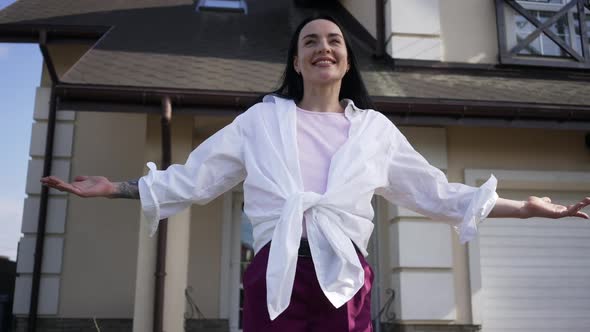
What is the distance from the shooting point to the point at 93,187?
1944mm

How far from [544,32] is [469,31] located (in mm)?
937

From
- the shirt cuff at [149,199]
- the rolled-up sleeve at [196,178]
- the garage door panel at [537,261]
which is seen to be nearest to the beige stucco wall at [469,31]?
the garage door panel at [537,261]

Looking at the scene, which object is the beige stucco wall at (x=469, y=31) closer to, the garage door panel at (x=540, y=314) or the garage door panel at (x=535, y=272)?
the garage door panel at (x=535, y=272)

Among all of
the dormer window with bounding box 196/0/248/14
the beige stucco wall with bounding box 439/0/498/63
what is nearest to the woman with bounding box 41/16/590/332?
the beige stucco wall with bounding box 439/0/498/63

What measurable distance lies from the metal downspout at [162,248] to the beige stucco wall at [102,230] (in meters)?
1.56

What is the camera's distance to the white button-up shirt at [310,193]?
176 centimetres

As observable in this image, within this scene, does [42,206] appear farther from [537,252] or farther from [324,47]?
[324,47]

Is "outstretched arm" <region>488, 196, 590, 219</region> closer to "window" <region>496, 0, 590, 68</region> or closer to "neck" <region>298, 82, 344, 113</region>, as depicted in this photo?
"neck" <region>298, 82, 344, 113</region>

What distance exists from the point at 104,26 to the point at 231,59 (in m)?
1.93

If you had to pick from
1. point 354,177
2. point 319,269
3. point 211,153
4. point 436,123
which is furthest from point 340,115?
point 436,123

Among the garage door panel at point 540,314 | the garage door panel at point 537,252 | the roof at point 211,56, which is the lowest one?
the garage door panel at point 540,314

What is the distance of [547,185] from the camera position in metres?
6.55

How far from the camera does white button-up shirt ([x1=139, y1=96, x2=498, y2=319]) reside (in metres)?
1.76

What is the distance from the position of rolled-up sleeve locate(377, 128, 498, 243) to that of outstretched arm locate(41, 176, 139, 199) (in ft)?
2.85
